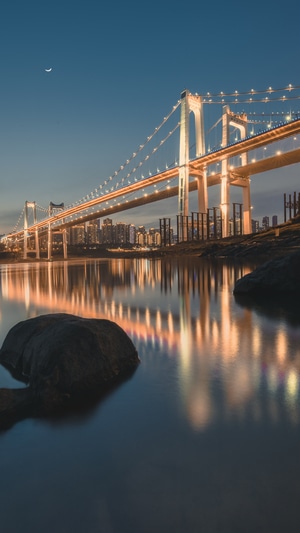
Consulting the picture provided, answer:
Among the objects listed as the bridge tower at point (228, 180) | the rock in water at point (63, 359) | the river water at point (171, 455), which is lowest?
the river water at point (171, 455)

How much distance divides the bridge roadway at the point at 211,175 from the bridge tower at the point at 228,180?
125cm

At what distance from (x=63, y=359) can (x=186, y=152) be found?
133 feet

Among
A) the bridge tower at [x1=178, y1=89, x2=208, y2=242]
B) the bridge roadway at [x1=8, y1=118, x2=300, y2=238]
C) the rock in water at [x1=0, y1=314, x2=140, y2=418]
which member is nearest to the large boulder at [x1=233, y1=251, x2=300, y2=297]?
the rock in water at [x1=0, y1=314, x2=140, y2=418]

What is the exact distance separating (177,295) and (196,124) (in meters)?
40.9

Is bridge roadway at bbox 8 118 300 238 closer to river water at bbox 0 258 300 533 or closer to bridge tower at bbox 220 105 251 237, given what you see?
bridge tower at bbox 220 105 251 237

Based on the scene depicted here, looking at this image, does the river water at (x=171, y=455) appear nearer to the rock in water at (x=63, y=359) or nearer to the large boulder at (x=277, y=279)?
the rock in water at (x=63, y=359)

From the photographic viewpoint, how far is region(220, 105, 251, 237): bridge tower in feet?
130

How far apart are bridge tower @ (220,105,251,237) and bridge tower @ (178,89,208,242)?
9.22 feet

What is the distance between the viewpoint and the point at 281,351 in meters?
3.51

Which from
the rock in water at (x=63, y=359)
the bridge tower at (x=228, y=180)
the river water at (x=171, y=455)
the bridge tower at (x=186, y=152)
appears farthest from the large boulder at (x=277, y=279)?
the bridge tower at (x=228, y=180)

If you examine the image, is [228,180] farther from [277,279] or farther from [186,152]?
[277,279]

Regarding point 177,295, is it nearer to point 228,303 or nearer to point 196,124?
point 228,303

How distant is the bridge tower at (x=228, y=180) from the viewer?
130ft

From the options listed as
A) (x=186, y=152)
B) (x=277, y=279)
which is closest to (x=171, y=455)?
(x=277, y=279)
